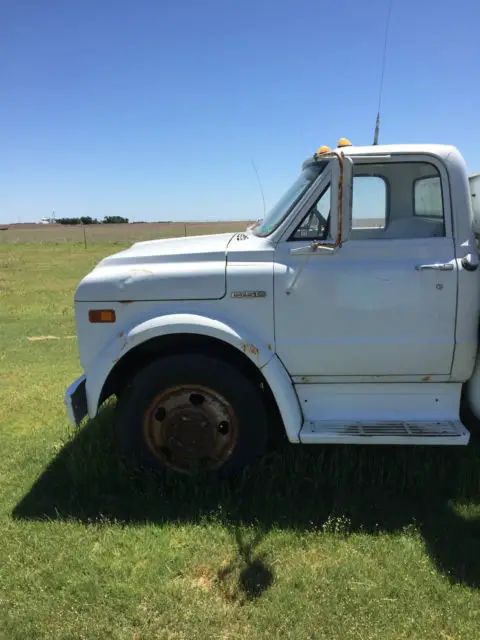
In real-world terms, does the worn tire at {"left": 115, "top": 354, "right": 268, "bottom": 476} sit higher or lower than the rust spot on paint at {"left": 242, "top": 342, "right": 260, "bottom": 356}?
lower

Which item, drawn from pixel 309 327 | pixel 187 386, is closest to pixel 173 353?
pixel 187 386

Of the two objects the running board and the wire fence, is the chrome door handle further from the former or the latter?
the wire fence

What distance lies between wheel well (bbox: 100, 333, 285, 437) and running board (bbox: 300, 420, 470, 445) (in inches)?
18.6

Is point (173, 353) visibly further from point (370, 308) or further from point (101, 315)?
point (370, 308)

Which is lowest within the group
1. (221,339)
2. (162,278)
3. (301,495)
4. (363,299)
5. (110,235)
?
(110,235)

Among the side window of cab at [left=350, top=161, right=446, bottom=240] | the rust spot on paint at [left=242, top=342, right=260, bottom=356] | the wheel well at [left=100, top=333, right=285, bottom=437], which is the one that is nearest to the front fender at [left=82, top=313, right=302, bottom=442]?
the rust spot on paint at [left=242, top=342, right=260, bottom=356]

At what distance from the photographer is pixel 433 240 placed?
3199 millimetres

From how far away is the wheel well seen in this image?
3.40 metres

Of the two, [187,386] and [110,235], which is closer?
[187,386]

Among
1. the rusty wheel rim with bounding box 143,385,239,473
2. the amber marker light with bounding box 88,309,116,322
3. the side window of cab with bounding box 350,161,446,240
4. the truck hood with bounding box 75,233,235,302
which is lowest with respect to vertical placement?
the rusty wheel rim with bounding box 143,385,239,473

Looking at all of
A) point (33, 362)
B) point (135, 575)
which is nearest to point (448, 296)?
point (135, 575)

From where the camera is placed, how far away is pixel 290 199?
3.54m

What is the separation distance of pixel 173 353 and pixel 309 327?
0.89 metres

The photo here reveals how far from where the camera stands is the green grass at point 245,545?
2393 millimetres
